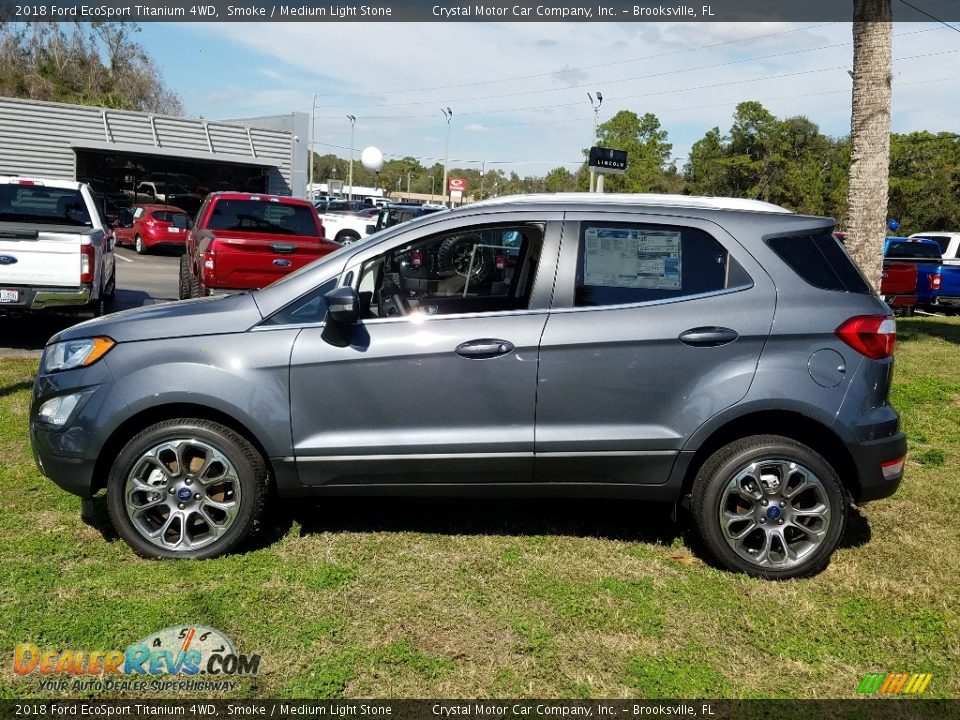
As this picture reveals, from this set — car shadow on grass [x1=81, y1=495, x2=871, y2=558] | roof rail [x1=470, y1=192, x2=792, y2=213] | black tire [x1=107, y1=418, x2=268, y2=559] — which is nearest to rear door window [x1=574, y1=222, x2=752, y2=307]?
roof rail [x1=470, y1=192, x2=792, y2=213]

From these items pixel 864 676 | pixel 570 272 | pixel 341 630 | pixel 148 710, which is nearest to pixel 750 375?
pixel 570 272

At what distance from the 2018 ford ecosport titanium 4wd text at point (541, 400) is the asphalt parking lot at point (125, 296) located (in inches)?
238

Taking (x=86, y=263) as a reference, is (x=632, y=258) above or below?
above

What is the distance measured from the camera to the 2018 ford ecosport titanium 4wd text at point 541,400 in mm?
4254

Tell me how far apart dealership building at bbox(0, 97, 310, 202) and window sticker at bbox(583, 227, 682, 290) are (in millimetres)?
26066

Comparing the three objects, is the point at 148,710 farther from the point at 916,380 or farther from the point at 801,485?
the point at 916,380

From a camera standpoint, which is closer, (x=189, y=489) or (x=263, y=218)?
(x=189, y=489)

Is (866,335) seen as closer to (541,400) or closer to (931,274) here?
(541,400)

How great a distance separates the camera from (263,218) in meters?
11.6

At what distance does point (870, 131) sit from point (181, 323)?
26.0 feet

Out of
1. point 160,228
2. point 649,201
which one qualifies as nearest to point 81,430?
point 649,201

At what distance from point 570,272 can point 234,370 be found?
5.61 feet

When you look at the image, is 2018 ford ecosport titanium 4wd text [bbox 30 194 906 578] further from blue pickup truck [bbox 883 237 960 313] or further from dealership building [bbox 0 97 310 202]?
dealership building [bbox 0 97 310 202]

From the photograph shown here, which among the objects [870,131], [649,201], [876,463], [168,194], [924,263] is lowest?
[876,463]
